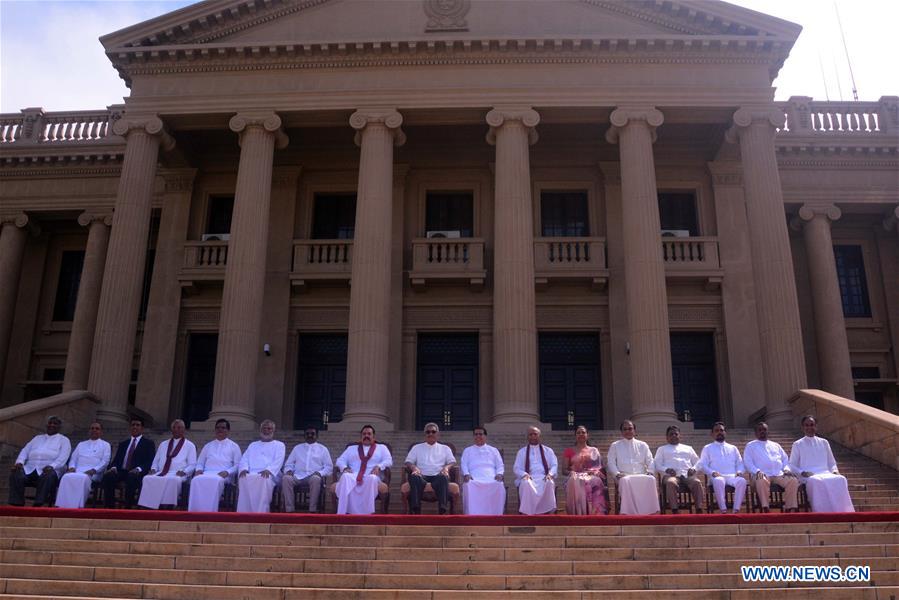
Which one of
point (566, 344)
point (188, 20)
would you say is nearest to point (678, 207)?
point (566, 344)

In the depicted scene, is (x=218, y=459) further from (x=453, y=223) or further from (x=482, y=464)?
(x=453, y=223)

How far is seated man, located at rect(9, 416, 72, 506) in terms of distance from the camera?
549 inches

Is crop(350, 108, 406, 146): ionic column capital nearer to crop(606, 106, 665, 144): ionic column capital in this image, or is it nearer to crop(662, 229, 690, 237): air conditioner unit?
crop(606, 106, 665, 144): ionic column capital

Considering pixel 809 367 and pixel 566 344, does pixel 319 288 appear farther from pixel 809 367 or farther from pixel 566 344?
pixel 809 367

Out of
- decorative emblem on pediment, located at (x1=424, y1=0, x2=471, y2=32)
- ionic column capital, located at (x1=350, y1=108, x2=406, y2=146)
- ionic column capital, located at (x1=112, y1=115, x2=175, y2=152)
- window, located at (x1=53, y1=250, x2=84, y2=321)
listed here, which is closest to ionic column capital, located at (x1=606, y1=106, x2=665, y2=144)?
decorative emblem on pediment, located at (x1=424, y1=0, x2=471, y2=32)

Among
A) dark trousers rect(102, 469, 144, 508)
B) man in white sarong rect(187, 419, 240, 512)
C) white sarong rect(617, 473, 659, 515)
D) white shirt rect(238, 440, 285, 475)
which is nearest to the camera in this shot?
white sarong rect(617, 473, 659, 515)

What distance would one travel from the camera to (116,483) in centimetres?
1426

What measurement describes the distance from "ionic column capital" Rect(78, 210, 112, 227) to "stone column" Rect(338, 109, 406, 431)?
9.92 meters

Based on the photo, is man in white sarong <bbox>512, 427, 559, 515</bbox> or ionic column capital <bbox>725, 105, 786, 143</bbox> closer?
man in white sarong <bbox>512, 427, 559, 515</bbox>

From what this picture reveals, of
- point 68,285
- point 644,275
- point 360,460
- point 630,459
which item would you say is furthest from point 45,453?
point 68,285

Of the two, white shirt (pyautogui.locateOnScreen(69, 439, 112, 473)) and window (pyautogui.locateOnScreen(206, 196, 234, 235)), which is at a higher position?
window (pyautogui.locateOnScreen(206, 196, 234, 235))

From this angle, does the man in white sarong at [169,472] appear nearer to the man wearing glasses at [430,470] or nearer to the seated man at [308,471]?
the seated man at [308,471]

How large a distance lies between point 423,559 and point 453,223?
16.2 meters

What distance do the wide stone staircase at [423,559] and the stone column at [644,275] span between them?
8.52 metres
